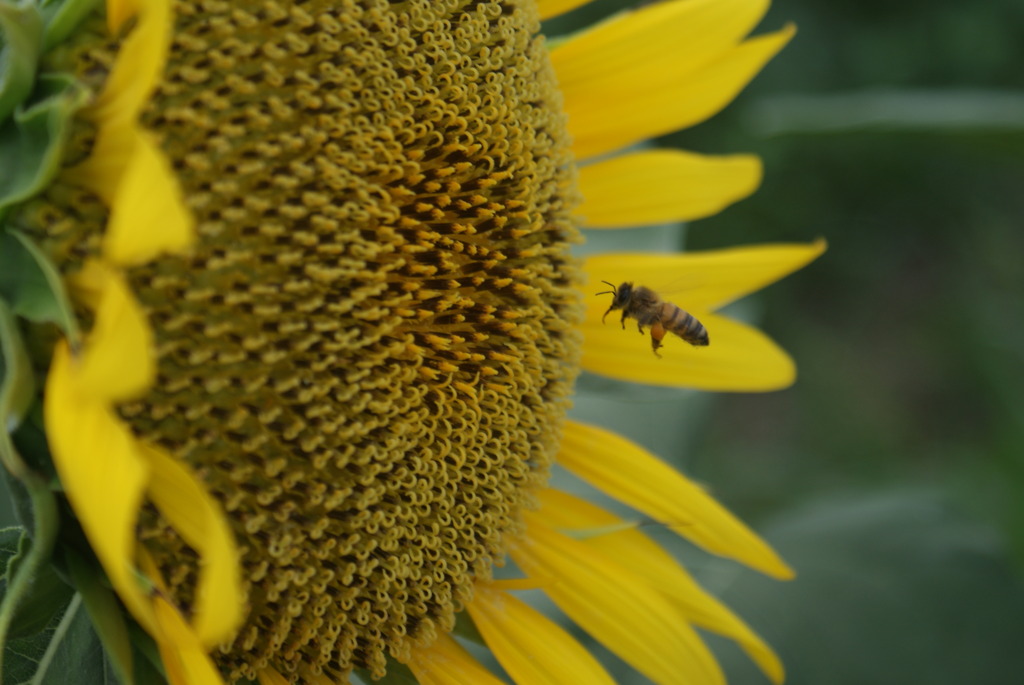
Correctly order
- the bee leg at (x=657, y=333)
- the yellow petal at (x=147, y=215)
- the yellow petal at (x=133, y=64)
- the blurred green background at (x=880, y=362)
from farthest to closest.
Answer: the blurred green background at (x=880, y=362) → the bee leg at (x=657, y=333) → the yellow petal at (x=133, y=64) → the yellow petal at (x=147, y=215)

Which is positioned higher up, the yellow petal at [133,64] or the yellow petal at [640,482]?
the yellow petal at [133,64]

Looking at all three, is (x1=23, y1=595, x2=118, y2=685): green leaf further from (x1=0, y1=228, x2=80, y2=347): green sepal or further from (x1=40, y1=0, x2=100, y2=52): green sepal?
(x1=40, y1=0, x2=100, y2=52): green sepal

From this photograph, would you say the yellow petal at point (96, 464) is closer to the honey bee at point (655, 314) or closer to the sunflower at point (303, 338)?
the sunflower at point (303, 338)

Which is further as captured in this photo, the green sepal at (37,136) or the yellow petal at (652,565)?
the yellow petal at (652,565)

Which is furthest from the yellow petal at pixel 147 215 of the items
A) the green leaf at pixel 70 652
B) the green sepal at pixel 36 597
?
the green leaf at pixel 70 652

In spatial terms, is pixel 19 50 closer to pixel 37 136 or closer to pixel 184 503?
pixel 37 136

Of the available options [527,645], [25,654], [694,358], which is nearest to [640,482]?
[694,358]

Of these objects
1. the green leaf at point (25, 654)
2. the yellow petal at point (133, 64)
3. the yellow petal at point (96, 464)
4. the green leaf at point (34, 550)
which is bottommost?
the green leaf at point (25, 654)
